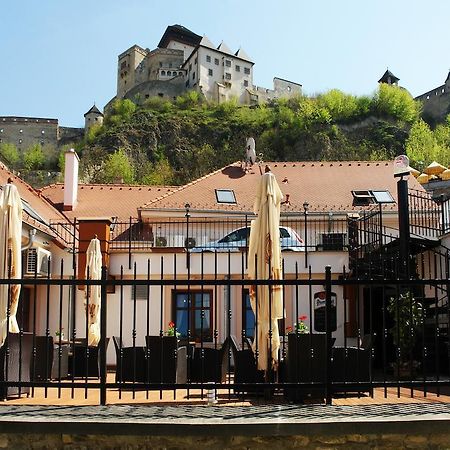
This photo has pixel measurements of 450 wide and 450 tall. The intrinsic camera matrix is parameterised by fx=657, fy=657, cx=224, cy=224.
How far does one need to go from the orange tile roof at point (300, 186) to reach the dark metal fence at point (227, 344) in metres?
5.41

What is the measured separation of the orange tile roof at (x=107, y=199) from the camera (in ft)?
77.7

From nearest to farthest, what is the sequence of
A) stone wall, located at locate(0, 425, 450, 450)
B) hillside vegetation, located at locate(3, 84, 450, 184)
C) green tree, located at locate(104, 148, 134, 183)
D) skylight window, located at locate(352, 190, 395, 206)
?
stone wall, located at locate(0, 425, 450, 450) < skylight window, located at locate(352, 190, 395, 206) < green tree, located at locate(104, 148, 134, 183) < hillside vegetation, located at locate(3, 84, 450, 184)

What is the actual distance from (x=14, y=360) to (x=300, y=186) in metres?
18.2

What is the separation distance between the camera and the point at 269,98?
98562 millimetres

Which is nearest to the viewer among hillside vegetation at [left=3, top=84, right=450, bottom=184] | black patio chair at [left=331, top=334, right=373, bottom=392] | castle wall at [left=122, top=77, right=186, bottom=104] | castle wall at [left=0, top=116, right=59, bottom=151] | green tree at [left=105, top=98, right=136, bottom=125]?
black patio chair at [left=331, top=334, right=373, bottom=392]

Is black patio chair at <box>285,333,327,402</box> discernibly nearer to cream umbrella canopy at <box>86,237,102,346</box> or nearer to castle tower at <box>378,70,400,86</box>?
cream umbrella canopy at <box>86,237,102,346</box>

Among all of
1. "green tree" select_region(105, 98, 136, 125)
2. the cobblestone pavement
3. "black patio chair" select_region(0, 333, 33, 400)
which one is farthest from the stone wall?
"green tree" select_region(105, 98, 136, 125)

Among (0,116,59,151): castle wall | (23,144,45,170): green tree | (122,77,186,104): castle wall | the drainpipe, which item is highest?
(122,77,186,104): castle wall

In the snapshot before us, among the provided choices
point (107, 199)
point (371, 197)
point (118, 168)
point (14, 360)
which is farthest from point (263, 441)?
point (118, 168)

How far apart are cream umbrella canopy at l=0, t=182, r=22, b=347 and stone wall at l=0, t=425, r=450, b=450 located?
9.16ft

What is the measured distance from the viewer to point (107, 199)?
81.6ft

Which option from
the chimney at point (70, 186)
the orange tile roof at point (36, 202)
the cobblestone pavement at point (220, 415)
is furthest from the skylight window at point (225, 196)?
the cobblestone pavement at point (220, 415)

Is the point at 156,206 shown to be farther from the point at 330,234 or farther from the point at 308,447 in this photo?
the point at 308,447

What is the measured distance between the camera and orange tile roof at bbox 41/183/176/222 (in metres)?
23.7
